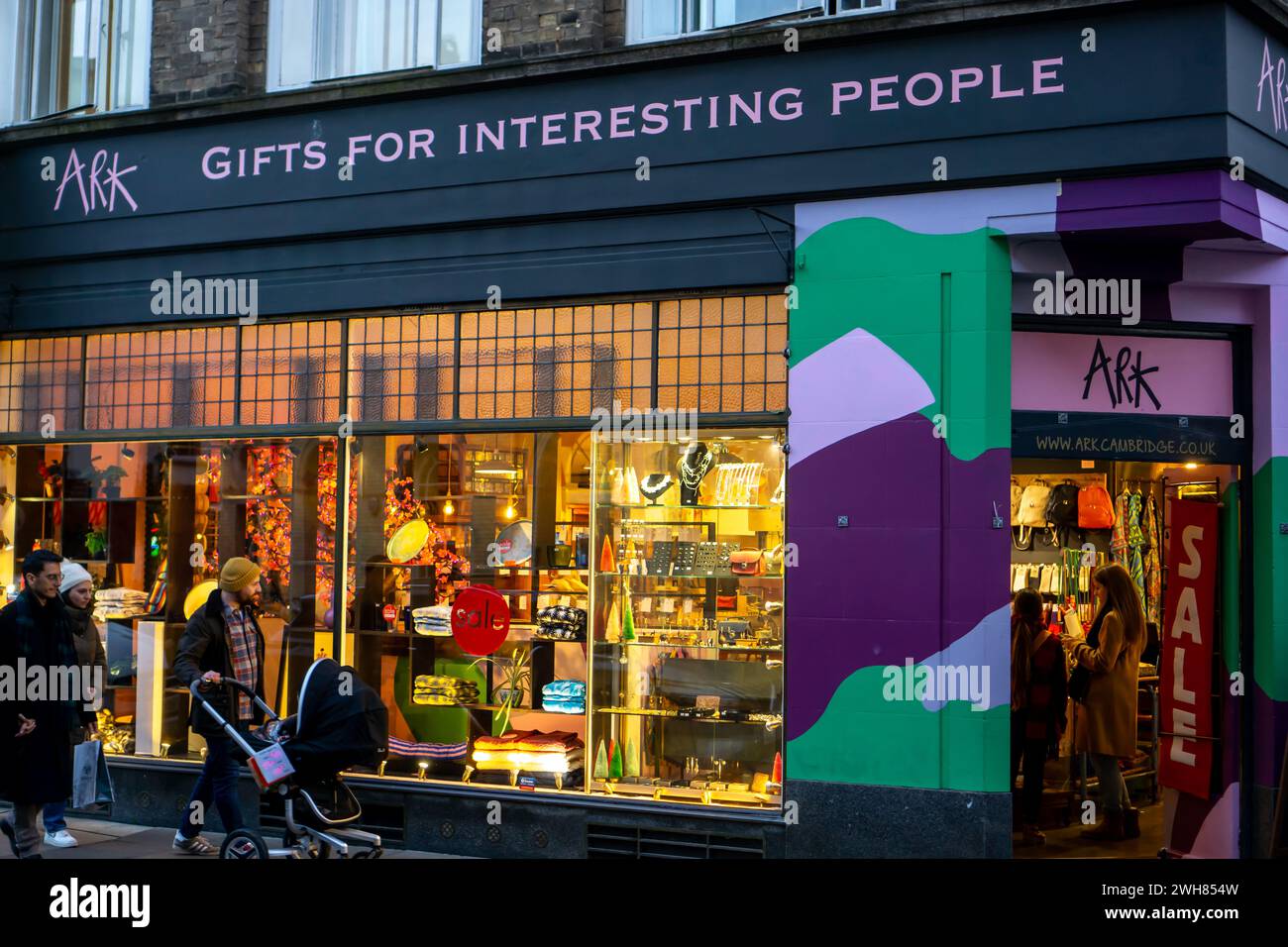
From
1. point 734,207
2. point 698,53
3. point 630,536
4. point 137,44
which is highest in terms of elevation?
point 137,44

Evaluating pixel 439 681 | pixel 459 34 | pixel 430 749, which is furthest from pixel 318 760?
pixel 459 34

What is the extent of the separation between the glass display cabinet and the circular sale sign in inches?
32.7

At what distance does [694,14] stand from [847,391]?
128 inches

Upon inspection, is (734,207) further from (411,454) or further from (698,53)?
(411,454)

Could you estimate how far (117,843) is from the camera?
10148 millimetres

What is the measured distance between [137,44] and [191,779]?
662 centimetres

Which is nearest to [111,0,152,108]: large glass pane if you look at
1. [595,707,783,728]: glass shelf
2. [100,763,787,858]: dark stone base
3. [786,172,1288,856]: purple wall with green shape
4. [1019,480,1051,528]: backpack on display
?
[100,763,787,858]: dark stone base

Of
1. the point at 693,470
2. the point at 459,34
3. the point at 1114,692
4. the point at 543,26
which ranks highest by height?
the point at 459,34

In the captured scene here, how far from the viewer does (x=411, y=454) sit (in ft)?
34.9

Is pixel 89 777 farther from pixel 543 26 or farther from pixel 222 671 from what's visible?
pixel 543 26

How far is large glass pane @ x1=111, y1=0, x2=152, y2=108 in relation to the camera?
11.9 metres

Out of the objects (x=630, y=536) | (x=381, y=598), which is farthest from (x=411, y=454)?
(x=630, y=536)

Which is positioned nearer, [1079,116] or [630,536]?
[1079,116]
